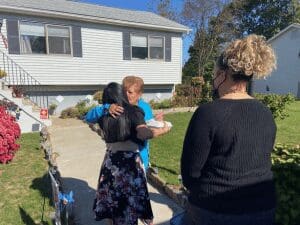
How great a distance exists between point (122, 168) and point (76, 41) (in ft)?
37.6

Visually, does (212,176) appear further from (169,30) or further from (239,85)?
(169,30)

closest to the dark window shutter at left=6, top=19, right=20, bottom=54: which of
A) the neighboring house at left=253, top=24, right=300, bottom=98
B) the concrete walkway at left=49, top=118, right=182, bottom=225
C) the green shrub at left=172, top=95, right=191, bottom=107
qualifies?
the concrete walkway at left=49, top=118, right=182, bottom=225

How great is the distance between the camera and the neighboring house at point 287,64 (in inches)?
970

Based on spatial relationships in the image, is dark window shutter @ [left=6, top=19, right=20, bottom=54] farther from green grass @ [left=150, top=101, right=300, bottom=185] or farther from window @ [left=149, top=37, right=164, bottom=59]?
green grass @ [left=150, top=101, right=300, bottom=185]

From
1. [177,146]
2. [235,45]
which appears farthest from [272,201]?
[177,146]

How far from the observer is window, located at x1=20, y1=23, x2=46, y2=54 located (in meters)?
12.3

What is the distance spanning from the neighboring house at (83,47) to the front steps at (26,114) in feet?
7.42

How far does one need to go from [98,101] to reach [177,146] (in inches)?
262

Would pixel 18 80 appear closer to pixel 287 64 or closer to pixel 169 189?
pixel 169 189

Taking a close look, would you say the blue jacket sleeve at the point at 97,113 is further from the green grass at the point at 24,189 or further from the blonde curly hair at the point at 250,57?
the green grass at the point at 24,189

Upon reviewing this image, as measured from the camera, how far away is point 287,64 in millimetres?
25438

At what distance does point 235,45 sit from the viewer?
1.83 m

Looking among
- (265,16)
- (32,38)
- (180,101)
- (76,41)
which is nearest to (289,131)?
(180,101)

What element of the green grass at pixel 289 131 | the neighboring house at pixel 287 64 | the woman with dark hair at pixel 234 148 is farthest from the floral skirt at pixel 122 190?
the neighboring house at pixel 287 64
